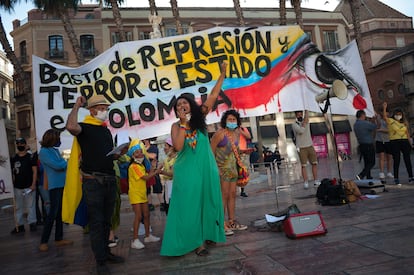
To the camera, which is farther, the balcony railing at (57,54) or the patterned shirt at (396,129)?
the balcony railing at (57,54)

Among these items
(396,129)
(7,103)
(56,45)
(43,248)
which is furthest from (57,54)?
(396,129)

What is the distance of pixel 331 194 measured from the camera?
18.5ft

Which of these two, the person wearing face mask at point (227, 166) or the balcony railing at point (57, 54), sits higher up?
the balcony railing at point (57, 54)

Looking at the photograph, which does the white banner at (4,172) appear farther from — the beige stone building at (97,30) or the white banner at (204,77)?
the beige stone building at (97,30)

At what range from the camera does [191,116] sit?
361 centimetres

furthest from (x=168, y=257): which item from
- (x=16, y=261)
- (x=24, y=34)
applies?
(x=24, y=34)

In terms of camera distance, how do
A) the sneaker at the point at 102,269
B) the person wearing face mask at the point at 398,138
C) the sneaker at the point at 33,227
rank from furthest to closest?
the person wearing face mask at the point at 398,138
the sneaker at the point at 33,227
the sneaker at the point at 102,269

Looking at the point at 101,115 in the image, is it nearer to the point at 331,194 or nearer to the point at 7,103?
the point at 331,194

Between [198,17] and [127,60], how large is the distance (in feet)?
92.1

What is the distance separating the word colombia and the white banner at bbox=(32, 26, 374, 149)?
0.02 metres

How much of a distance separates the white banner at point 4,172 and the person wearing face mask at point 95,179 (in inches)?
139

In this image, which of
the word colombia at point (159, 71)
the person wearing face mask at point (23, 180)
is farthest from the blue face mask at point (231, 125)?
the person wearing face mask at point (23, 180)

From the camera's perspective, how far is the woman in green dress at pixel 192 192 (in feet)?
11.2

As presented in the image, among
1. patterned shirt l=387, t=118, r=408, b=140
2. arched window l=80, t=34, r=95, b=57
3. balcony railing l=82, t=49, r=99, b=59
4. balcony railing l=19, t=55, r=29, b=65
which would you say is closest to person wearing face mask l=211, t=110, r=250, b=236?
patterned shirt l=387, t=118, r=408, b=140
